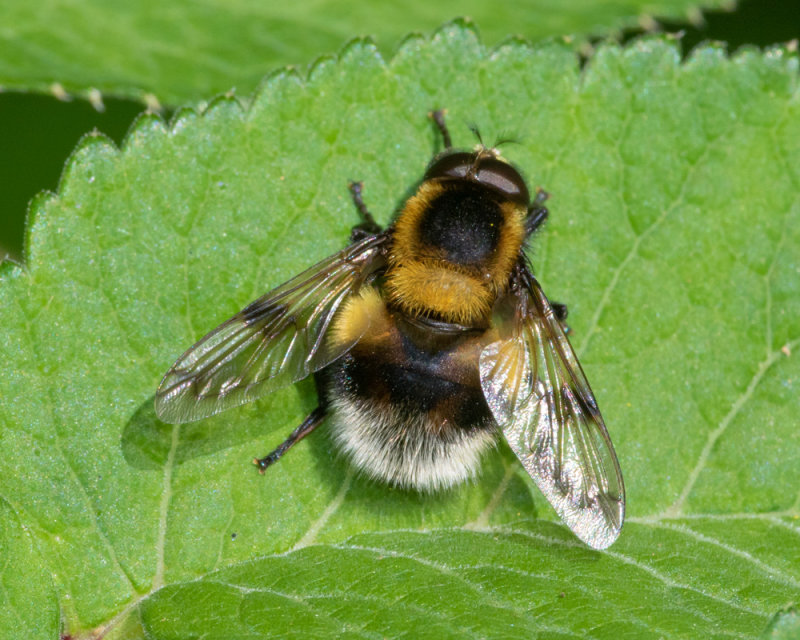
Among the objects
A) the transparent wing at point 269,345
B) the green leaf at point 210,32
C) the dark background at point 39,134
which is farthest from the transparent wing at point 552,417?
the dark background at point 39,134

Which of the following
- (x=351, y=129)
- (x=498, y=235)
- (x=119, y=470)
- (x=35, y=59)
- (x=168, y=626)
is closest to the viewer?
(x=168, y=626)

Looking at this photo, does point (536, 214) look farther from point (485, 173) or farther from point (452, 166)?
point (452, 166)

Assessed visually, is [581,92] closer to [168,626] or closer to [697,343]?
[697,343]

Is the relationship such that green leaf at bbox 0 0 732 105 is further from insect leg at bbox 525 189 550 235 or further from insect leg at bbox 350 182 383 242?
insect leg at bbox 525 189 550 235

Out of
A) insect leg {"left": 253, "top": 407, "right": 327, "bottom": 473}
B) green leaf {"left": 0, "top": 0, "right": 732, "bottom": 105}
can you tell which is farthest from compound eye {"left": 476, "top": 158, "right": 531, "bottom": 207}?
green leaf {"left": 0, "top": 0, "right": 732, "bottom": 105}

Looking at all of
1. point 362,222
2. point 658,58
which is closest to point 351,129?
point 362,222

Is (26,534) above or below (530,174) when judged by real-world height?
below

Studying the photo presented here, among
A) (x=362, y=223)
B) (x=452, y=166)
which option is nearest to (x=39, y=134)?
(x=362, y=223)
